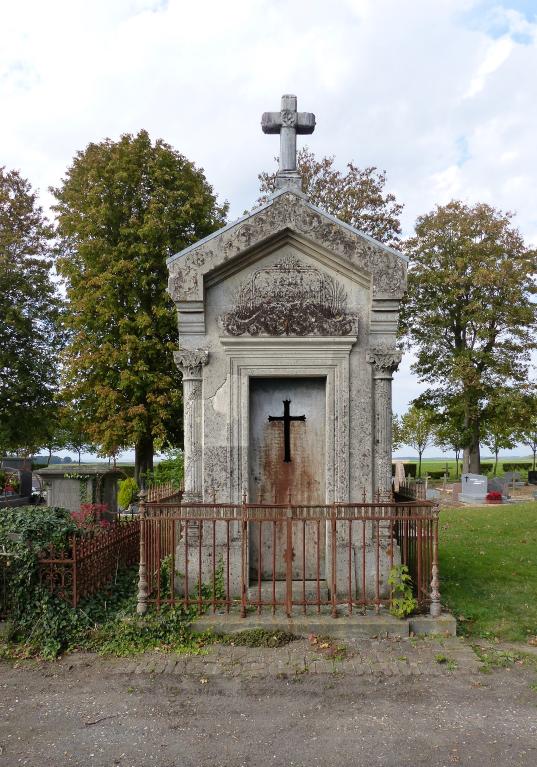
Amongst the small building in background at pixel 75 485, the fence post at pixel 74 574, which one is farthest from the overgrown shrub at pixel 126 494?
the fence post at pixel 74 574

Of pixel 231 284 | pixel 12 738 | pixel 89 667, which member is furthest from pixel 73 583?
pixel 231 284

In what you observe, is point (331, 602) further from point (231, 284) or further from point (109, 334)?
point (109, 334)

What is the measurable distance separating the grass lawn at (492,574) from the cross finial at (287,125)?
5.88 m

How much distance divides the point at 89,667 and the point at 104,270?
57.0 ft

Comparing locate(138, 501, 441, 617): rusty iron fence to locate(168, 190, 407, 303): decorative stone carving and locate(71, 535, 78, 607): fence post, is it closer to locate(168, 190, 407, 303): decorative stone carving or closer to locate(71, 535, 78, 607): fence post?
locate(71, 535, 78, 607): fence post

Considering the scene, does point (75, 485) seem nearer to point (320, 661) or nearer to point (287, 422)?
point (287, 422)

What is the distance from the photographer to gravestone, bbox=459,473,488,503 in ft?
74.0

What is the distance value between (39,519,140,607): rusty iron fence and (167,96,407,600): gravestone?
107 cm

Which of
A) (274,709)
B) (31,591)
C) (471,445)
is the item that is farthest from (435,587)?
(471,445)

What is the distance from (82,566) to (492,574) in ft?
20.4

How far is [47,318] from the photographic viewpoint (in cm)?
2389

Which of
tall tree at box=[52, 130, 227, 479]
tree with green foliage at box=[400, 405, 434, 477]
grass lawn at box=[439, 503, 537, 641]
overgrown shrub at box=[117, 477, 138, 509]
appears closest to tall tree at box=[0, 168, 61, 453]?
tall tree at box=[52, 130, 227, 479]

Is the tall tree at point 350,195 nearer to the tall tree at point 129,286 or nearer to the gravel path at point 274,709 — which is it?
the tall tree at point 129,286

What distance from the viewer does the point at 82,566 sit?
6.16 metres
